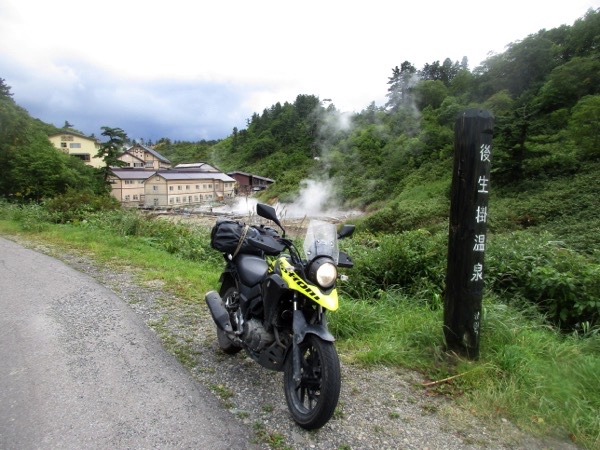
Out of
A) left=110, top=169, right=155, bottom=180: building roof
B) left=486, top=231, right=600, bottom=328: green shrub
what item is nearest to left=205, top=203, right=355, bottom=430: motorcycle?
left=486, top=231, right=600, bottom=328: green shrub

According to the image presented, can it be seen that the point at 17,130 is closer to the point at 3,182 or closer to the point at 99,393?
the point at 3,182

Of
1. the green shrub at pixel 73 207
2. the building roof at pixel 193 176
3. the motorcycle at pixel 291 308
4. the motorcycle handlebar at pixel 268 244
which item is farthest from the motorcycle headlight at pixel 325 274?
the building roof at pixel 193 176

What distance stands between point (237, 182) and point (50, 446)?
51.3 meters

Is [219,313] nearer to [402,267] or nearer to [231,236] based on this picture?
[231,236]

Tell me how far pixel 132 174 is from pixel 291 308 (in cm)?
4534

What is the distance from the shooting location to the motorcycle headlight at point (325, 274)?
229 cm

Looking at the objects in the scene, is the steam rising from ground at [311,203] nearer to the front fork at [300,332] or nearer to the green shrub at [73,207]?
the green shrub at [73,207]

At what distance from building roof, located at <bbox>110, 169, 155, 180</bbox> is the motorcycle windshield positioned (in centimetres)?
4305

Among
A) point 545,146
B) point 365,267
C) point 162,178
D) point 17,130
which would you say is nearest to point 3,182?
point 17,130

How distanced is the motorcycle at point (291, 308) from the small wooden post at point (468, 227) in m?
1.08

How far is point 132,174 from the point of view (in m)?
42.9

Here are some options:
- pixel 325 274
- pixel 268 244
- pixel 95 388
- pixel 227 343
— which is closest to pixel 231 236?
pixel 268 244

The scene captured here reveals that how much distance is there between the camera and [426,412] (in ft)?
8.70

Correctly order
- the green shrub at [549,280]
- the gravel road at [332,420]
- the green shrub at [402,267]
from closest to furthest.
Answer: the gravel road at [332,420], the green shrub at [549,280], the green shrub at [402,267]
